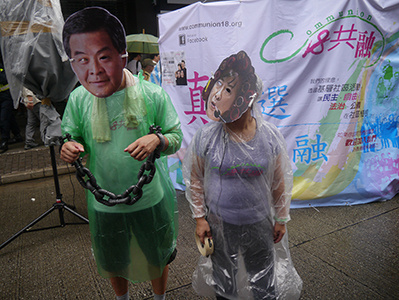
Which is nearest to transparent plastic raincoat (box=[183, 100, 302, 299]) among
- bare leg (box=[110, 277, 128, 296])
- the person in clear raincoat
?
the person in clear raincoat

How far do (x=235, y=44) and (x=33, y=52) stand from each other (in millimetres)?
2040

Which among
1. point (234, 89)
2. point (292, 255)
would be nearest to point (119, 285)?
point (234, 89)

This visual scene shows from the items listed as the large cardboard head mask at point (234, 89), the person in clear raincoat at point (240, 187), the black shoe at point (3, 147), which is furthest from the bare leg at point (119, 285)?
the black shoe at point (3, 147)

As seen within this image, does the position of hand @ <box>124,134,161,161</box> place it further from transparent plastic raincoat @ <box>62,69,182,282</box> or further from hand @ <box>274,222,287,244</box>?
hand @ <box>274,222,287,244</box>

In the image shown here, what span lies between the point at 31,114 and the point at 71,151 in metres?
5.16

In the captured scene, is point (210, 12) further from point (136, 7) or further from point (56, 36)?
point (136, 7)

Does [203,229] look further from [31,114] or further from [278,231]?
[31,114]

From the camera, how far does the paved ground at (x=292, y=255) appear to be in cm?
224

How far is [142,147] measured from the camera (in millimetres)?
1369

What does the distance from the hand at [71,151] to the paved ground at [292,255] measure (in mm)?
1314

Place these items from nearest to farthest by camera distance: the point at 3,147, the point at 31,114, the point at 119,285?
the point at 119,285 → the point at 31,114 → the point at 3,147

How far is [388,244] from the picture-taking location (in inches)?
107

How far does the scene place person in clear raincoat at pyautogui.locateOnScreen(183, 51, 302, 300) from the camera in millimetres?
1497

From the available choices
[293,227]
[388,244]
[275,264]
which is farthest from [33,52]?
[388,244]
